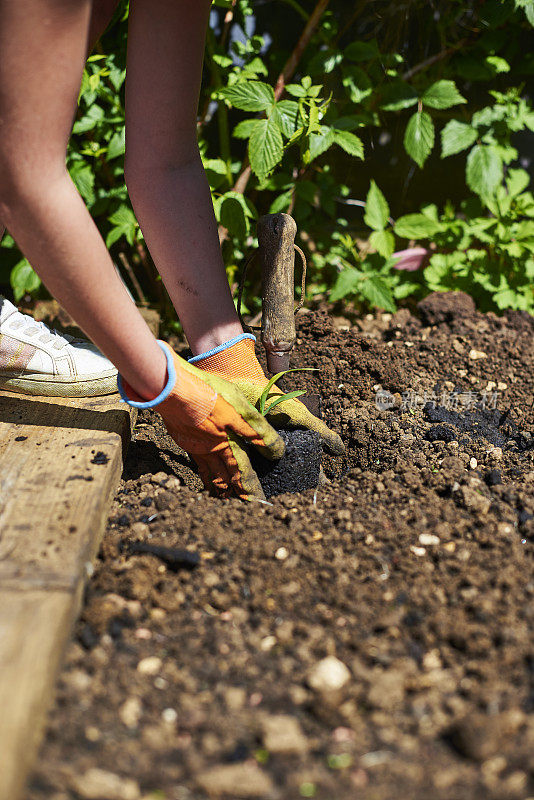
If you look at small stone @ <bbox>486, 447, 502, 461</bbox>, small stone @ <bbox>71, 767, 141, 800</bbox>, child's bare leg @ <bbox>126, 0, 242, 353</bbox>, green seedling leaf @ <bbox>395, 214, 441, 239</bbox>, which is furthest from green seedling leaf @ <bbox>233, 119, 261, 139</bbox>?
small stone @ <bbox>71, 767, 141, 800</bbox>

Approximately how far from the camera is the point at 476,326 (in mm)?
2336

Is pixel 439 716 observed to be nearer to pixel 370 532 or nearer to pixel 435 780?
pixel 435 780

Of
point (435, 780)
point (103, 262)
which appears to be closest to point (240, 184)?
point (103, 262)

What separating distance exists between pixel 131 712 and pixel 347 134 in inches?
73.0

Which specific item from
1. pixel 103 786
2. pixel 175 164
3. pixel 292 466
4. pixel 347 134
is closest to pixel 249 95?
pixel 347 134

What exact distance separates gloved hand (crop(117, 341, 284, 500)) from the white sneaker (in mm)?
433

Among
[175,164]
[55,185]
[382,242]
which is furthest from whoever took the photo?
[382,242]

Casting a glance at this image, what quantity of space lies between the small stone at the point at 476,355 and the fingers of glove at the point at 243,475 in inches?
41.3

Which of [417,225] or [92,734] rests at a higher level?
[92,734]

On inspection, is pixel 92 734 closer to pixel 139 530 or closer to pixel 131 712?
pixel 131 712

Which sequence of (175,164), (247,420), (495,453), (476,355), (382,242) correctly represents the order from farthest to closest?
(382,242)
(476,355)
(495,453)
(175,164)
(247,420)

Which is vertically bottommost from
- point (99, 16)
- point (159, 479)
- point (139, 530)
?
point (159, 479)

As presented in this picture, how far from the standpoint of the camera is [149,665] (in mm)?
1006

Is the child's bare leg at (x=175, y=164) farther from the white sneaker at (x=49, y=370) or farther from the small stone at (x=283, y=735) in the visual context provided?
the small stone at (x=283, y=735)
